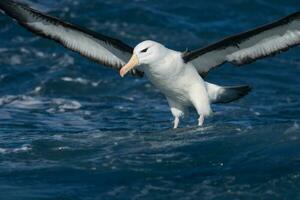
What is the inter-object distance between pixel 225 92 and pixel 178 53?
882 millimetres

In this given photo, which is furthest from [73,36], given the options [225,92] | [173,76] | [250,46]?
[250,46]

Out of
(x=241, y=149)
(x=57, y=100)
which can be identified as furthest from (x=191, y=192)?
(x=57, y=100)

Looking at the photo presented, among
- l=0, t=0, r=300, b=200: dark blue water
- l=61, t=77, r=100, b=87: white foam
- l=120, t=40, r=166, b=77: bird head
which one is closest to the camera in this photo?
l=0, t=0, r=300, b=200: dark blue water

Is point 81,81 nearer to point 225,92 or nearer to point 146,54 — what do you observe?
point 225,92

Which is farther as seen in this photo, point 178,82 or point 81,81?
point 81,81

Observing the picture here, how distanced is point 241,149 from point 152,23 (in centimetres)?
897

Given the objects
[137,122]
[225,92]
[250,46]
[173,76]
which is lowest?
[137,122]

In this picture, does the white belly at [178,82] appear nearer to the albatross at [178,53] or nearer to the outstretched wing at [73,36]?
the albatross at [178,53]

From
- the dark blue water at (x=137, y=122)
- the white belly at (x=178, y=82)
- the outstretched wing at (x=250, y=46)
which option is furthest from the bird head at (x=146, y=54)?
the dark blue water at (x=137, y=122)

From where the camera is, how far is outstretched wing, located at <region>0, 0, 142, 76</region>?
11.4 meters

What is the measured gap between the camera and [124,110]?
13391 millimetres

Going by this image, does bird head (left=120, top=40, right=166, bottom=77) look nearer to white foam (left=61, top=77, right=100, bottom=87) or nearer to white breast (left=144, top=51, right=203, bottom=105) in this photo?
white breast (left=144, top=51, right=203, bottom=105)

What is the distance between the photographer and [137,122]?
1256 centimetres

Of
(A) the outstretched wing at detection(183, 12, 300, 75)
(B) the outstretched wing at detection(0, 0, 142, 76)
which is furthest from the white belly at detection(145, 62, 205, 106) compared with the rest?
(B) the outstretched wing at detection(0, 0, 142, 76)
